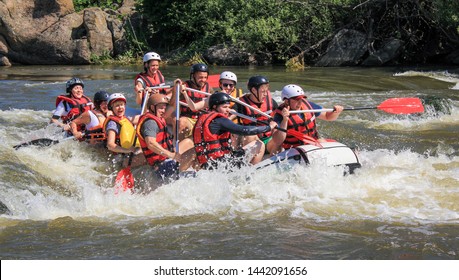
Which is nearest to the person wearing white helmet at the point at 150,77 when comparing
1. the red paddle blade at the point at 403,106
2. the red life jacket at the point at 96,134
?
the red life jacket at the point at 96,134

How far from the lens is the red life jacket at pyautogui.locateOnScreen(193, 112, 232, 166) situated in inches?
265

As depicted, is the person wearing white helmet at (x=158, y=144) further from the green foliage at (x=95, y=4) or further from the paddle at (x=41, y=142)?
the green foliage at (x=95, y=4)

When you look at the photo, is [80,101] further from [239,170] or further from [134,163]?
[239,170]

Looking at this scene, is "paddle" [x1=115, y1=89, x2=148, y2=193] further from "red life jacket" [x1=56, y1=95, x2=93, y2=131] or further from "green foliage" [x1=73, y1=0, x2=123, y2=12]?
"green foliage" [x1=73, y1=0, x2=123, y2=12]

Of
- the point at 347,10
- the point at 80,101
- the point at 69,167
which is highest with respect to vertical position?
the point at 347,10

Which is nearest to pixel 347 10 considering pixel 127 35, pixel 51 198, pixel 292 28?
pixel 292 28

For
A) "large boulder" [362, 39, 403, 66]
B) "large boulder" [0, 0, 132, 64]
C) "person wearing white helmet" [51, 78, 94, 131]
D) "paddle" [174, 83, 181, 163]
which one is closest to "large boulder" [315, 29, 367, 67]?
"large boulder" [362, 39, 403, 66]

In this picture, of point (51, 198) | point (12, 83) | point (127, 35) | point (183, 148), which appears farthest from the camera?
point (127, 35)

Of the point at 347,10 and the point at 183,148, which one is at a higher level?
the point at 347,10

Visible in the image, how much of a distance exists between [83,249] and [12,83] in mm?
13304

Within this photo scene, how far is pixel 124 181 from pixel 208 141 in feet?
3.50

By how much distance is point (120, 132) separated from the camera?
25.0 ft

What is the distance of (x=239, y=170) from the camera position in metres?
6.91

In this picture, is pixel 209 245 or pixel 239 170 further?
pixel 239 170
